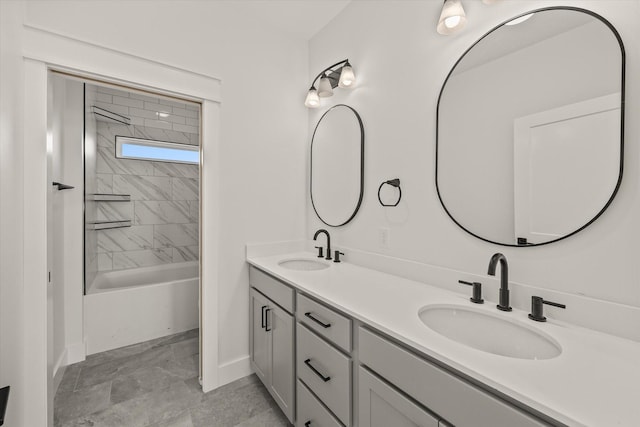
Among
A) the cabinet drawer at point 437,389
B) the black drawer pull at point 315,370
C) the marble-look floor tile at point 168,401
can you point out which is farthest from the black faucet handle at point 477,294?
the marble-look floor tile at point 168,401

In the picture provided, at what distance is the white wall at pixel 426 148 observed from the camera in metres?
0.87

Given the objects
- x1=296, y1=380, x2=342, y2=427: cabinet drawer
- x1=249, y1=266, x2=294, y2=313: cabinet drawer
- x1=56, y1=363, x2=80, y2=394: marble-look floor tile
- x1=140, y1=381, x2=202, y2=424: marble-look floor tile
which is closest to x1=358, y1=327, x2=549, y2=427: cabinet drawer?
x1=296, y1=380, x2=342, y2=427: cabinet drawer

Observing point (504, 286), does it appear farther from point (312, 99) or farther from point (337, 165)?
point (312, 99)

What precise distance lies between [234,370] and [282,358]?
65cm

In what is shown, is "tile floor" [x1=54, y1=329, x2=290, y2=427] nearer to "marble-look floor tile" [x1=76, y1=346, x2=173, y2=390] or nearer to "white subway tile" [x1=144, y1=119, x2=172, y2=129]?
"marble-look floor tile" [x1=76, y1=346, x2=173, y2=390]

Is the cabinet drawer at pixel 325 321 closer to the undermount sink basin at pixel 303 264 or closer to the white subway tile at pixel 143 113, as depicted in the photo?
the undermount sink basin at pixel 303 264

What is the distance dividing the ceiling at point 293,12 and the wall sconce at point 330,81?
0.38 metres

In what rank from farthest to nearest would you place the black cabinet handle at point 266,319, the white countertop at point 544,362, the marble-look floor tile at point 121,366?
1. the marble-look floor tile at point 121,366
2. the black cabinet handle at point 266,319
3. the white countertop at point 544,362

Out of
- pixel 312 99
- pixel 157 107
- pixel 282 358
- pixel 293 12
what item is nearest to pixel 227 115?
pixel 312 99

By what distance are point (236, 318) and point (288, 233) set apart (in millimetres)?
744

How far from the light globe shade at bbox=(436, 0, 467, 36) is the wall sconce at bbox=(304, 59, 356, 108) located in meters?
0.66

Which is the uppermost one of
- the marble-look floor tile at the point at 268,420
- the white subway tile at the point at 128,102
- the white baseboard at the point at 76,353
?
the white subway tile at the point at 128,102

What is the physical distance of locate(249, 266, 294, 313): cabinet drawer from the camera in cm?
148

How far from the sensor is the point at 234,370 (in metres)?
1.96
